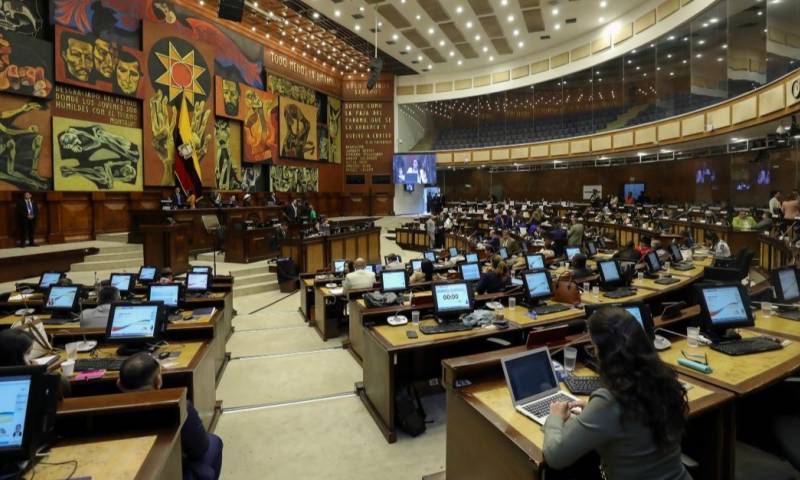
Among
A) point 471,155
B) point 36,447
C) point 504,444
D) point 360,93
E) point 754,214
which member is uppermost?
point 360,93

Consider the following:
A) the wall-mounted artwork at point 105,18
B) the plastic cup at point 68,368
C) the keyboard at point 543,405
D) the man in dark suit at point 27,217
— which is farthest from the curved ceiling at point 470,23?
the keyboard at point 543,405

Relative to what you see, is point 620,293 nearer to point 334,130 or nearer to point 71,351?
point 71,351

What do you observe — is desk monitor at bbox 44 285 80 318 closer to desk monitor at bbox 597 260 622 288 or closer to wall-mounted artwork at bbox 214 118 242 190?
desk monitor at bbox 597 260 622 288

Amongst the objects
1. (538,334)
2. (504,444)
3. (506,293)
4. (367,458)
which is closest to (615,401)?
(504,444)

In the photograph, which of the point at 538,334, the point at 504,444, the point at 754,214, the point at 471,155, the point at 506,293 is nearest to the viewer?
the point at 504,444

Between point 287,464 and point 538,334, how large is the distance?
215 centimetres

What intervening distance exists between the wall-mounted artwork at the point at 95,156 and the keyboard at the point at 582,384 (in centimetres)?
1289

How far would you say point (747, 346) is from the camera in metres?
3.30

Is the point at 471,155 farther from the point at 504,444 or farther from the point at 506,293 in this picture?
the point at 504,444

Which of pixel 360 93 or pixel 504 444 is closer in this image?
pixel 504 444

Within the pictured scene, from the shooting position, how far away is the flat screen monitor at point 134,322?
12.2 feet

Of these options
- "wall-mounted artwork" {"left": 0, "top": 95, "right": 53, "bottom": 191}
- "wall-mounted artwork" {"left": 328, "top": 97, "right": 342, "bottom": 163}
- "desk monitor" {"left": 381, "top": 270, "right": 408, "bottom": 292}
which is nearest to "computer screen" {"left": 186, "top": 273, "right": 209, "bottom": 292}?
"desk monitor" {"left": 381, "top": 270, "right": 408, "bottom": 292}

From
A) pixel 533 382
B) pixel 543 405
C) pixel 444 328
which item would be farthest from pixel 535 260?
pixel 543 405

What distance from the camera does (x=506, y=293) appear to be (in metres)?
5.17
